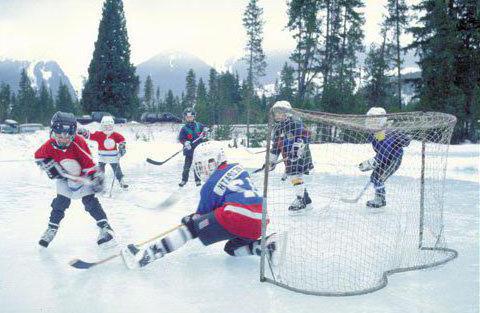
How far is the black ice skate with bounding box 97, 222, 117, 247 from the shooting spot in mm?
3090

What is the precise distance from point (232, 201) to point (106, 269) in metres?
0.94

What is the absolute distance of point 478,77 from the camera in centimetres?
1548

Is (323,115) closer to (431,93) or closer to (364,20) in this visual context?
(431,93)

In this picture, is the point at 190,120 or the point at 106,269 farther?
the point at 190,120

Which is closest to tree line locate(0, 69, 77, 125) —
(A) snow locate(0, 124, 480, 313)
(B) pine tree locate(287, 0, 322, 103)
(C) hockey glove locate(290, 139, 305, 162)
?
(B) pine tree locate(287, 0, 322, 103)

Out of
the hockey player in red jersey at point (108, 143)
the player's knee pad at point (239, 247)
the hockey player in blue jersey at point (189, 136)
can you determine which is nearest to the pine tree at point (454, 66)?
the hockey player in blue jersey at point (189, 136)

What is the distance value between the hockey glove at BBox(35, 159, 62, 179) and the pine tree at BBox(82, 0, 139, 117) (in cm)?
2117

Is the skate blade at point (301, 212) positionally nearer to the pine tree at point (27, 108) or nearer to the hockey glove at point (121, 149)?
the hockey glove at point (121, 149)

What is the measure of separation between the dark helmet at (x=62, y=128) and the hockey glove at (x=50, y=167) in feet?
0.45

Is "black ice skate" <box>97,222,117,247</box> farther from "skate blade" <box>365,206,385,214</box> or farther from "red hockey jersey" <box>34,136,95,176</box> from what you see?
"skate blade" <box>365,206,385,214</box>

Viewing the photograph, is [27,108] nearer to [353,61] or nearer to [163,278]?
[353,61]

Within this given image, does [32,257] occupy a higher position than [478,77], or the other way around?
[478,77]

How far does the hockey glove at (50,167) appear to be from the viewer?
2984mm

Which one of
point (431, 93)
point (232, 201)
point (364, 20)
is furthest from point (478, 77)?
point (232, 201)
